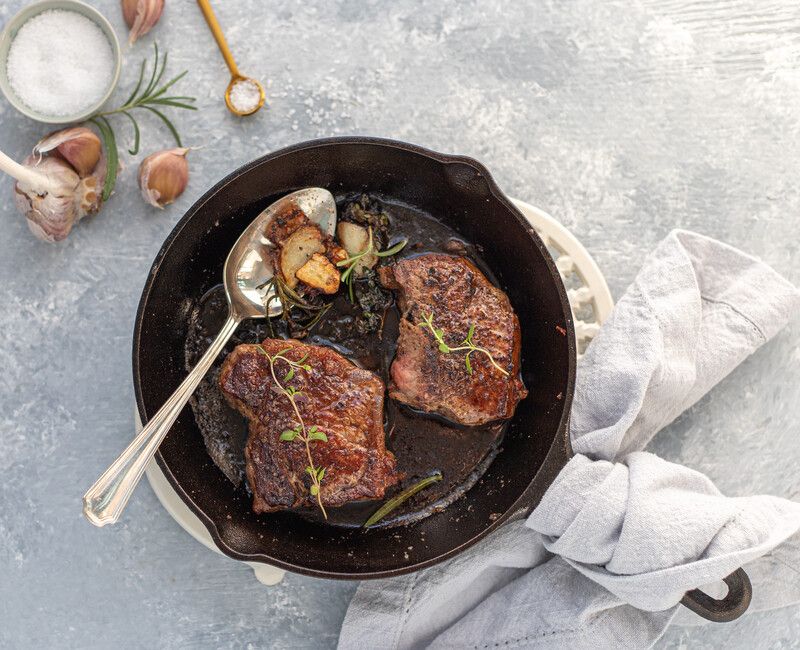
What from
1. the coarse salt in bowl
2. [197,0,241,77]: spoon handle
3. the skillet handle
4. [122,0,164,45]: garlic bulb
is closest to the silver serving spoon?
[197,0,241,77]: spoon handle

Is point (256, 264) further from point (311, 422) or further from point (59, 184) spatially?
point (59, 184)

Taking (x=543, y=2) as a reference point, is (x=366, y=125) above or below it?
below

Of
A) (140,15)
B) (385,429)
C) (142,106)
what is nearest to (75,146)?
(142,106)

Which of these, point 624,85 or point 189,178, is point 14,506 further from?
point 624,85

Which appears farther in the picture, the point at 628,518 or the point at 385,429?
the point at 385,429

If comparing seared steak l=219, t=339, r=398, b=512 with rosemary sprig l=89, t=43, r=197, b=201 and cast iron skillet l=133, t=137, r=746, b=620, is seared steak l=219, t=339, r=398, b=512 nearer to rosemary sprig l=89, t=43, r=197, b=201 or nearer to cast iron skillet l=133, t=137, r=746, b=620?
cast iron skillet l=133, t=137, r=746, b=620

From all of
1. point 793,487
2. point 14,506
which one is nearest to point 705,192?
point 793,487
